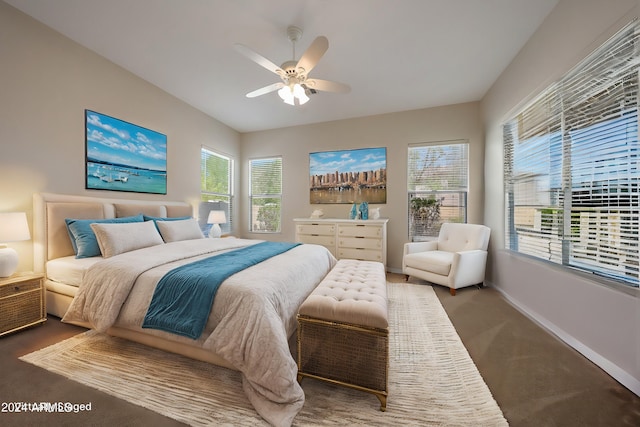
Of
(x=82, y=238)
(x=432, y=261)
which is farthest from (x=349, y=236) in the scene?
(x=82, y=238)

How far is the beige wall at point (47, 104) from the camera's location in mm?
2211

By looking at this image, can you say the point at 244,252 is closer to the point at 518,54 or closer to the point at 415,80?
the point at 415,80

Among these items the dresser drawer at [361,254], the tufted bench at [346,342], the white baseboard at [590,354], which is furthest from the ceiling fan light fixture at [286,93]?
the white baseboard at [590,354]

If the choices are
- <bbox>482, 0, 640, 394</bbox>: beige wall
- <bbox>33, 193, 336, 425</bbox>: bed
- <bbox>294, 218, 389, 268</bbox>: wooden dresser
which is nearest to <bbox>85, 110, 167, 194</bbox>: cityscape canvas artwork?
<bbox>33, 193, 336, 425</bbox>: bed

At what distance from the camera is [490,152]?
3.62m

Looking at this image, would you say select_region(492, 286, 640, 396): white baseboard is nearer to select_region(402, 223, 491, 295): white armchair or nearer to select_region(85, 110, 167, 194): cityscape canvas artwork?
select_region(402, 223, 491, 295): white armchair

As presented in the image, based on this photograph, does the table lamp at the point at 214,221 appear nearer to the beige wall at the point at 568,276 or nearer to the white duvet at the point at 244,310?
the white duvet at the point at 244,310

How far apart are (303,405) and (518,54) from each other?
4.02 metres

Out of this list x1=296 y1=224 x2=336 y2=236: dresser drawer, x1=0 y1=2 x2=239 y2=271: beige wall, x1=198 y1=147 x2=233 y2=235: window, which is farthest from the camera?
x1=198 y1=147 x2=233 y2=235: window

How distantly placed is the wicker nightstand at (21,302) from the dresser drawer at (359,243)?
140 inches

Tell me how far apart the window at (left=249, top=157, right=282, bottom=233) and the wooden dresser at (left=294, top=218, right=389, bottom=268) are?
37.4 inches

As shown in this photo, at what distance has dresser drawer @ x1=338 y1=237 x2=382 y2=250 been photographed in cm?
402

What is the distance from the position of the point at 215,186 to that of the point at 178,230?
1.89 m

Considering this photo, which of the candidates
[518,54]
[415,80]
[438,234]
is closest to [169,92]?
[415,80]
